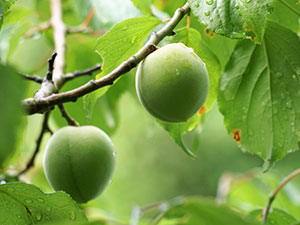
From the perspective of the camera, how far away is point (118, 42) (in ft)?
2.38

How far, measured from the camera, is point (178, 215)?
0.87 m

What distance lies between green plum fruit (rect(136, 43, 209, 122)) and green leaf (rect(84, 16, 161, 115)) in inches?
3.0

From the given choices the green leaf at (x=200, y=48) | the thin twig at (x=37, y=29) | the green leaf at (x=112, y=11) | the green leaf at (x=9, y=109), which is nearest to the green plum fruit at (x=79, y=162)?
the green leaf at (x=200, y=48)

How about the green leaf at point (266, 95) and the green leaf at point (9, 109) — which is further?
the green leaf at point (266, 95)

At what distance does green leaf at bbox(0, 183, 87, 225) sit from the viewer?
65cm

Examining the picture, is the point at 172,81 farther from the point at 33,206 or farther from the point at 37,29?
the point at 37,29

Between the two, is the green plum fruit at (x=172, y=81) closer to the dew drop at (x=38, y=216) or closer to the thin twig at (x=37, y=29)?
the dew drop at (x=38, y=216)

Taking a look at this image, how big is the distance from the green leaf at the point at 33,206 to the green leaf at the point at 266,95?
31 centimetres

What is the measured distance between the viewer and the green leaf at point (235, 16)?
61 cm

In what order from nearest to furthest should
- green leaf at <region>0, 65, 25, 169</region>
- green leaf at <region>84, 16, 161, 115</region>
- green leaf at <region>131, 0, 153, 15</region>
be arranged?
1. green leaf at <region>0, 65, 25, 169</region>
2. green leaf at <region>84, 16, 161, 115</region>
3. green leaf at <region>131, 0, 153, 15</region>

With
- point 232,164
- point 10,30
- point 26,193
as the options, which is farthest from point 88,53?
point 232,164

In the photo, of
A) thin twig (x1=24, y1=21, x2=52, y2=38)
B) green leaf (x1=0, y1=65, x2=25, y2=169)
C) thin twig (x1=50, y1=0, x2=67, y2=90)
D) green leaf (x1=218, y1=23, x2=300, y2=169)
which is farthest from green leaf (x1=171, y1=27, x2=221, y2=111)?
thin twig (x1=24, y1=21, x2=52, y2=38)

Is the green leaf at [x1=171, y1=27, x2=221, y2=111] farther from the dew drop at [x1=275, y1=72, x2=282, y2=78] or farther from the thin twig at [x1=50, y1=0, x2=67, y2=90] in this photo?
the thin twig at [x1=50, y1=0, x2=67, y2=90]

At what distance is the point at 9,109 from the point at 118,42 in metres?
0.35
